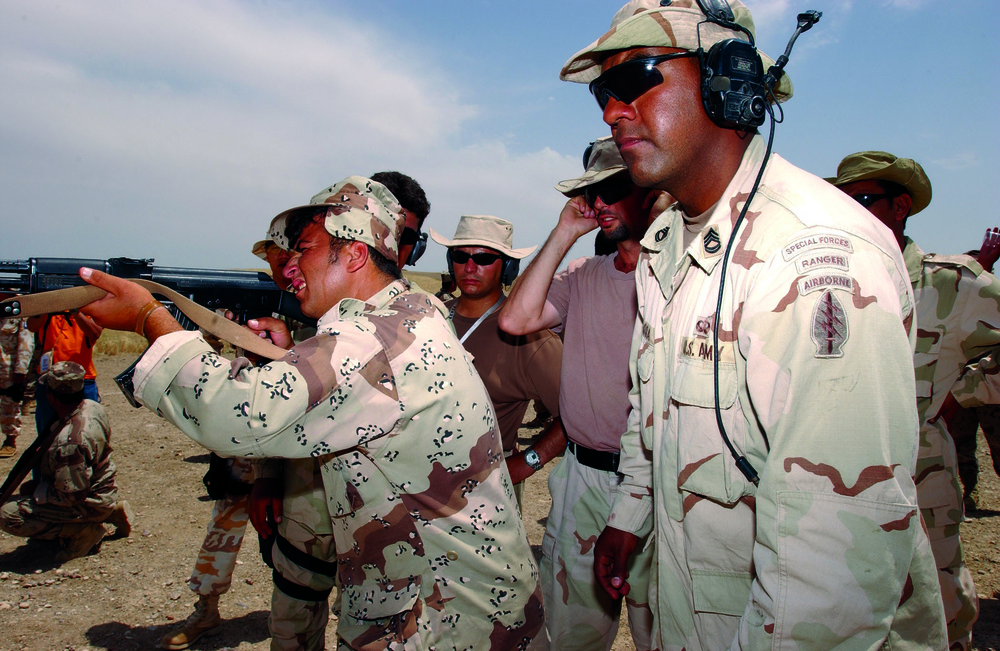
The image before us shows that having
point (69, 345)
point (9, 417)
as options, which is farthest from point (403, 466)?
point (9, 417)

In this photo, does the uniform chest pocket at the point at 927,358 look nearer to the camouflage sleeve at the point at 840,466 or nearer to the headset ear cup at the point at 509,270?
the headset ear cup at the point at 509,270

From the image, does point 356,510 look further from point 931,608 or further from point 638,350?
point 931,608

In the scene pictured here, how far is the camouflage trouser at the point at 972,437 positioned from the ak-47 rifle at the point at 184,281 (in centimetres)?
680

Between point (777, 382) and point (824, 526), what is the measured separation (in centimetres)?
30

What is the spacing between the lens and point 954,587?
3.28 meters

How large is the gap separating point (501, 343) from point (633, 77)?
2.20 metres

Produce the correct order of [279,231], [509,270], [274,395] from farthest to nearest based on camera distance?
[509,270] < [279,231] < [274,395]

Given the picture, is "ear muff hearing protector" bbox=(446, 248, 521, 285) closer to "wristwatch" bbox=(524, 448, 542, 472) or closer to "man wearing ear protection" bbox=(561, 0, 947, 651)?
"wristwatch" bbox=(524, 448, 542, 472)

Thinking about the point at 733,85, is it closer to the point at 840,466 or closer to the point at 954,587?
the point at 840,466

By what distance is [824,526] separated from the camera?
123 cm

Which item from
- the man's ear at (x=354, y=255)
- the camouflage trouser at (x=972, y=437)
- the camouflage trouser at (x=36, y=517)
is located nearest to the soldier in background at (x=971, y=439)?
the camouflage trouser at (x=972, y=437)

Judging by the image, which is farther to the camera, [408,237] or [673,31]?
[408,237]

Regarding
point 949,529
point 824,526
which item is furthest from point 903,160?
point 824,526

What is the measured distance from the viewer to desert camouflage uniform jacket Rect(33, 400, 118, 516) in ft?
17.3
